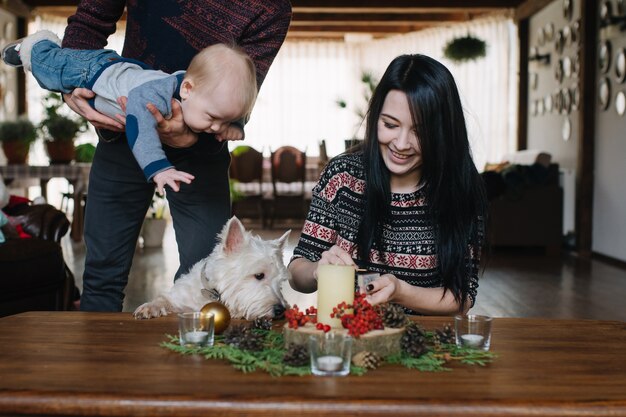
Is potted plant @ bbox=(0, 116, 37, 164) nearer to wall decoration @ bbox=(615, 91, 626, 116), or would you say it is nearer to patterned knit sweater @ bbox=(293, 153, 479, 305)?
wall decoration @ bbox=(615, 91, 626, 116)

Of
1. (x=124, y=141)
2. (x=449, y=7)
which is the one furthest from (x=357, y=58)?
(x=124, y=141)

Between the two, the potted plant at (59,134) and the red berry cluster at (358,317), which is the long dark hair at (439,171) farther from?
the potted plant at (59,134)

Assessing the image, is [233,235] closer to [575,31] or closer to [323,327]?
[323,327]

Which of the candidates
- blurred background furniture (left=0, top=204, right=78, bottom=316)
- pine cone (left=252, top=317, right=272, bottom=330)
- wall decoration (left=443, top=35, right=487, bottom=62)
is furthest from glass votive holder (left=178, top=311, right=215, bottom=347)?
wall decoration (left=443, top=35, right=487, bottom=62)

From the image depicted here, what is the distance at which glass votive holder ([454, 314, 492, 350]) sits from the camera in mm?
1400

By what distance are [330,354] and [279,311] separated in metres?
0.62

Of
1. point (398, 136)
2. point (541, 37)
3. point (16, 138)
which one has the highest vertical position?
point (541, 37)

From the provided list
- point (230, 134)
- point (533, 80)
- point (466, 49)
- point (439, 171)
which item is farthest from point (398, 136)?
point (466, 49)

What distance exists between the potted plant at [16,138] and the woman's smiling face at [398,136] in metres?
6.62

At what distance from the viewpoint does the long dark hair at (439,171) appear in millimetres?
1892

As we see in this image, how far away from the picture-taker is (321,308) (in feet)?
4.44

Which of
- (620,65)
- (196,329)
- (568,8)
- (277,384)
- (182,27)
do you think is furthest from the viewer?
(568,8)

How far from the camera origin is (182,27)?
82.5 inches

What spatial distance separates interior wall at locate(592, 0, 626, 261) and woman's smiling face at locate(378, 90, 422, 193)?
5.25 meters
